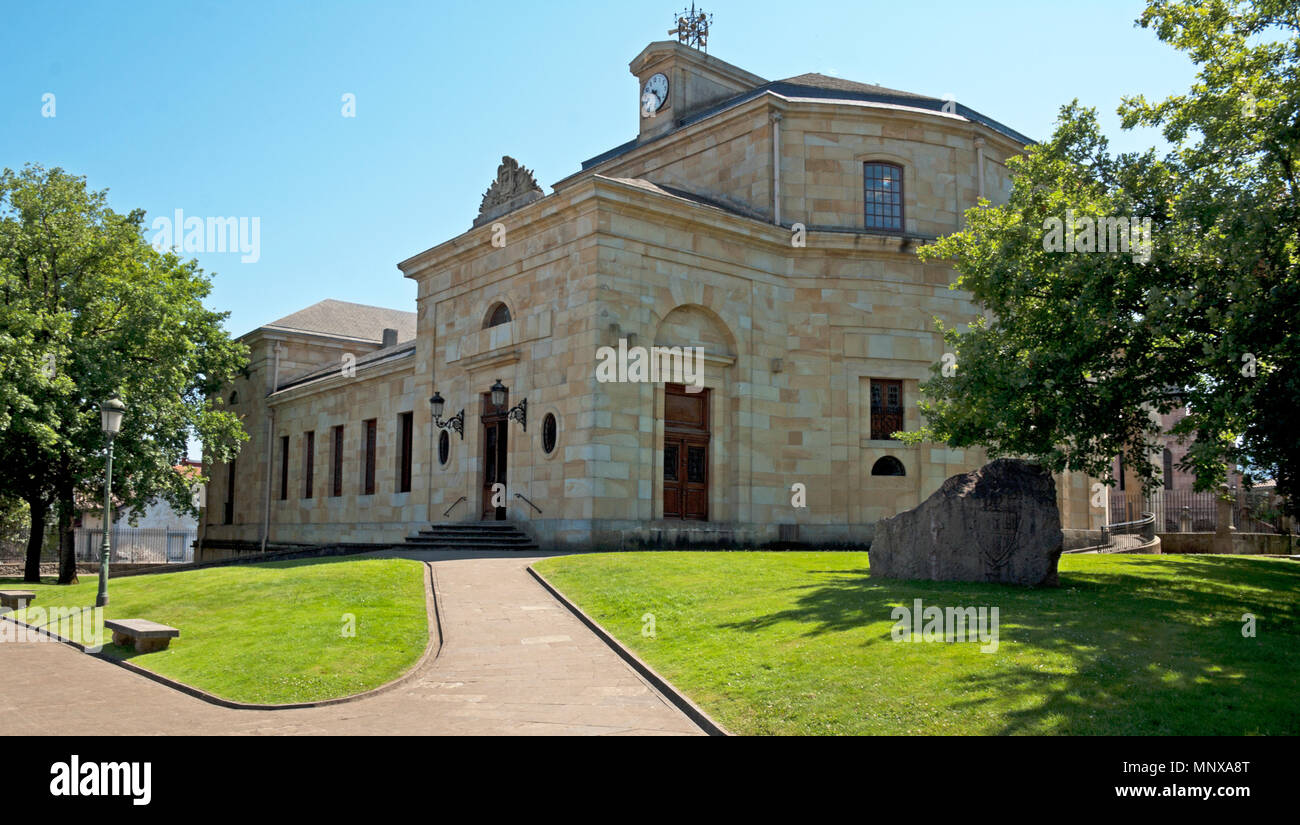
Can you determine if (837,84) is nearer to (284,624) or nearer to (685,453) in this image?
(685,453)

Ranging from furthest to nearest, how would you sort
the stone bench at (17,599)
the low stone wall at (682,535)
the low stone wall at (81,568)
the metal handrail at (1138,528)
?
1. the low stone wall at (81,568)
2. the metal handrail at (1138,528)
3. the low stone wall at (682,535)
4. the stone bench at (17,599)

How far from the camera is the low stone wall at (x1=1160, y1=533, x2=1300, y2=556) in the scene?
30375 millimetres

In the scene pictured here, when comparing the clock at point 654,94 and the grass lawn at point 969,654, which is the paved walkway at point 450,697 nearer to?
the grass lawn at point 969,654

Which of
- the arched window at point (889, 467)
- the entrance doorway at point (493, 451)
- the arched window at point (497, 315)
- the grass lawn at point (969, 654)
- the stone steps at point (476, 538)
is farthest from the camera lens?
the arched window at point (889, 467)

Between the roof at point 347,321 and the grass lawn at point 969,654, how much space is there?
35808mm

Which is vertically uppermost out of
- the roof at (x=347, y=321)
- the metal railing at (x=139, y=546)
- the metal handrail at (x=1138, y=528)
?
the roof at (x=347, y=321)

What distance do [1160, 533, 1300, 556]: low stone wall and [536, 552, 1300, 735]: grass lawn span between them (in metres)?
14.8

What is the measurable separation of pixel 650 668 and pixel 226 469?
4327 cm

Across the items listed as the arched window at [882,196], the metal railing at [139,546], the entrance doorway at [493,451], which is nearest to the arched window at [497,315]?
the entrance doorway at [493,451]

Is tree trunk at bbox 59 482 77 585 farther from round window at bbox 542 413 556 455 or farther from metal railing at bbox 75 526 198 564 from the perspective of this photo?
metal railing at bbox 75 526 198 564

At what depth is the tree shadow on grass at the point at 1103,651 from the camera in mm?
8766

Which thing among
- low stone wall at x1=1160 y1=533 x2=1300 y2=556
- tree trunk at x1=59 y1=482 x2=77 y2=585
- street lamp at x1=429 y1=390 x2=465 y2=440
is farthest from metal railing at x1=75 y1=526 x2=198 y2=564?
low stone wall at x1=1160 y1=533 x2=1300 y2=556

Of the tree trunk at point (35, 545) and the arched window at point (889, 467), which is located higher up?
the arched window at point (889, 467)
